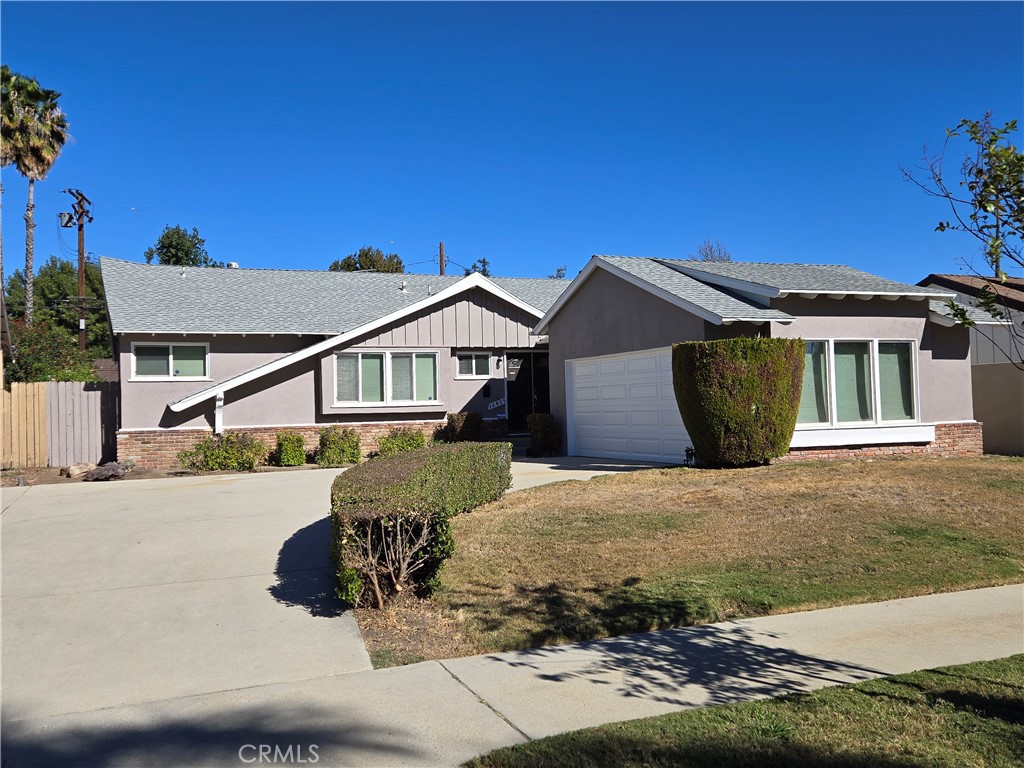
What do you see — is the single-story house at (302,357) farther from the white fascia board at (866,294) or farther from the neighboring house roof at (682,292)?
the white fascia board at (866,294)

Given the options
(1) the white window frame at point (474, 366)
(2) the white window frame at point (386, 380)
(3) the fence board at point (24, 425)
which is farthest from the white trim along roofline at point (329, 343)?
(3) the fence board at point (24, 425)

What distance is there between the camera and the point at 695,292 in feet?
54.1

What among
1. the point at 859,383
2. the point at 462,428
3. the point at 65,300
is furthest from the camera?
the point at 65,300

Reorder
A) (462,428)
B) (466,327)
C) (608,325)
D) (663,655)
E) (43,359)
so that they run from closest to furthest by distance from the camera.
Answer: (663,655)
(608,325)
(462,428)
(466,327)
(43,359)

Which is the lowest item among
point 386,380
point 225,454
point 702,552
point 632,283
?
point 702,552

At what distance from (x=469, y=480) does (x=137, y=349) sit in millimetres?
12314

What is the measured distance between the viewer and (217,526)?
10.7 meters

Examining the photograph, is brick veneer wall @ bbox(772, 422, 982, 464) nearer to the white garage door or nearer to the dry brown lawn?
the white garage door

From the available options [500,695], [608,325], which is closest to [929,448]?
[608,325]

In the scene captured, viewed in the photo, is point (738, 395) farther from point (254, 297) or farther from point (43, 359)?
point (43, 359)

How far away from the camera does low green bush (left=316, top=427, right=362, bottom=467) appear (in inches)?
774

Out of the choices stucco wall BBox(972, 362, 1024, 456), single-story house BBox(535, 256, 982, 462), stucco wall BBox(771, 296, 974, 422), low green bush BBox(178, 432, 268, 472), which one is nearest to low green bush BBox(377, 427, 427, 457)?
low green bush BBox(178, 432, 268, 472)

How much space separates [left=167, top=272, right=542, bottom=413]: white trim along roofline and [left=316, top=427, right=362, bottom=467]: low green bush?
6.51ft

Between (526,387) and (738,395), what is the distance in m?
10.8
